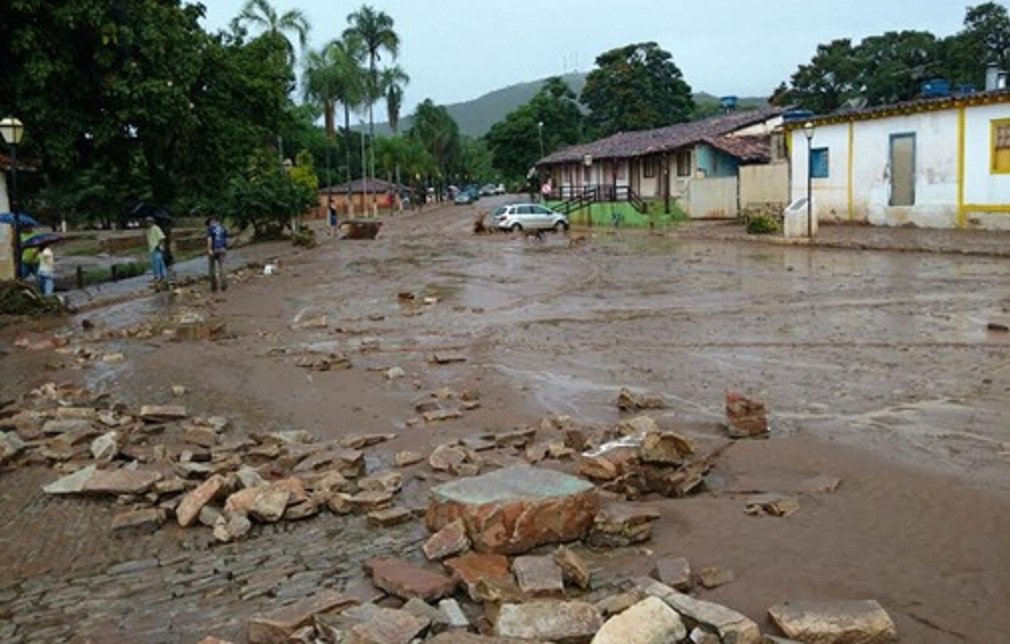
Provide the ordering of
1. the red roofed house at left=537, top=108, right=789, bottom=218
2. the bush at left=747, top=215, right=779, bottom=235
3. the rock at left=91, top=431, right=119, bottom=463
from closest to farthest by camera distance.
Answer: the rock at left=91, top=431, right=119, bottom=463, the bush at left=747, top=215, right=779, bottom=235, the red roofed house at left=537, top=108, right=789, bottom=218

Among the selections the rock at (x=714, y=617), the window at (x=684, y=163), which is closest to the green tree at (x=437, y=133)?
the window at (x=684, y=163)

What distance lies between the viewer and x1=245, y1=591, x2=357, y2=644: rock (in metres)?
4.88

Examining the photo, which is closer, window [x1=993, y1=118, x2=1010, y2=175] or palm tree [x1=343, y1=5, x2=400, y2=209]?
window [x1=993, y1=118, x2=1010, y2=175]

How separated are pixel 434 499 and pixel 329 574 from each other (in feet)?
3.01

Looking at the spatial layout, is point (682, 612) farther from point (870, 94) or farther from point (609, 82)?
point (609, 82)

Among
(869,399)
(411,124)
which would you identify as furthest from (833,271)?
(411,124)

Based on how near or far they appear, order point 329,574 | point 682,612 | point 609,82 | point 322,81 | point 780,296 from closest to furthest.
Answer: point 682,612
point 329,574
point 780,296
point 322,81
point 609,82

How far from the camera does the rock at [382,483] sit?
743 cm

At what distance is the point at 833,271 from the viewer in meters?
22.8

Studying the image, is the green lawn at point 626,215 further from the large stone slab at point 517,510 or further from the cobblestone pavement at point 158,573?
the cobblestone pavement at point 158,573

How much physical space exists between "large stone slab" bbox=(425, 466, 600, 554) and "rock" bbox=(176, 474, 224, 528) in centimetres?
176

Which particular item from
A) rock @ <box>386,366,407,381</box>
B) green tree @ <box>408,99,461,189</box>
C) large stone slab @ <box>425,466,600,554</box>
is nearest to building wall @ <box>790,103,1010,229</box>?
rock @ <box>386,366,407,381</box>

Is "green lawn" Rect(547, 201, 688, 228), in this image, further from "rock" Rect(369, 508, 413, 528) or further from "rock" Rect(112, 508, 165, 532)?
"rock" Rect(112, 508, 165, 532)

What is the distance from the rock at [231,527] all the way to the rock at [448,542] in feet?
4.72
